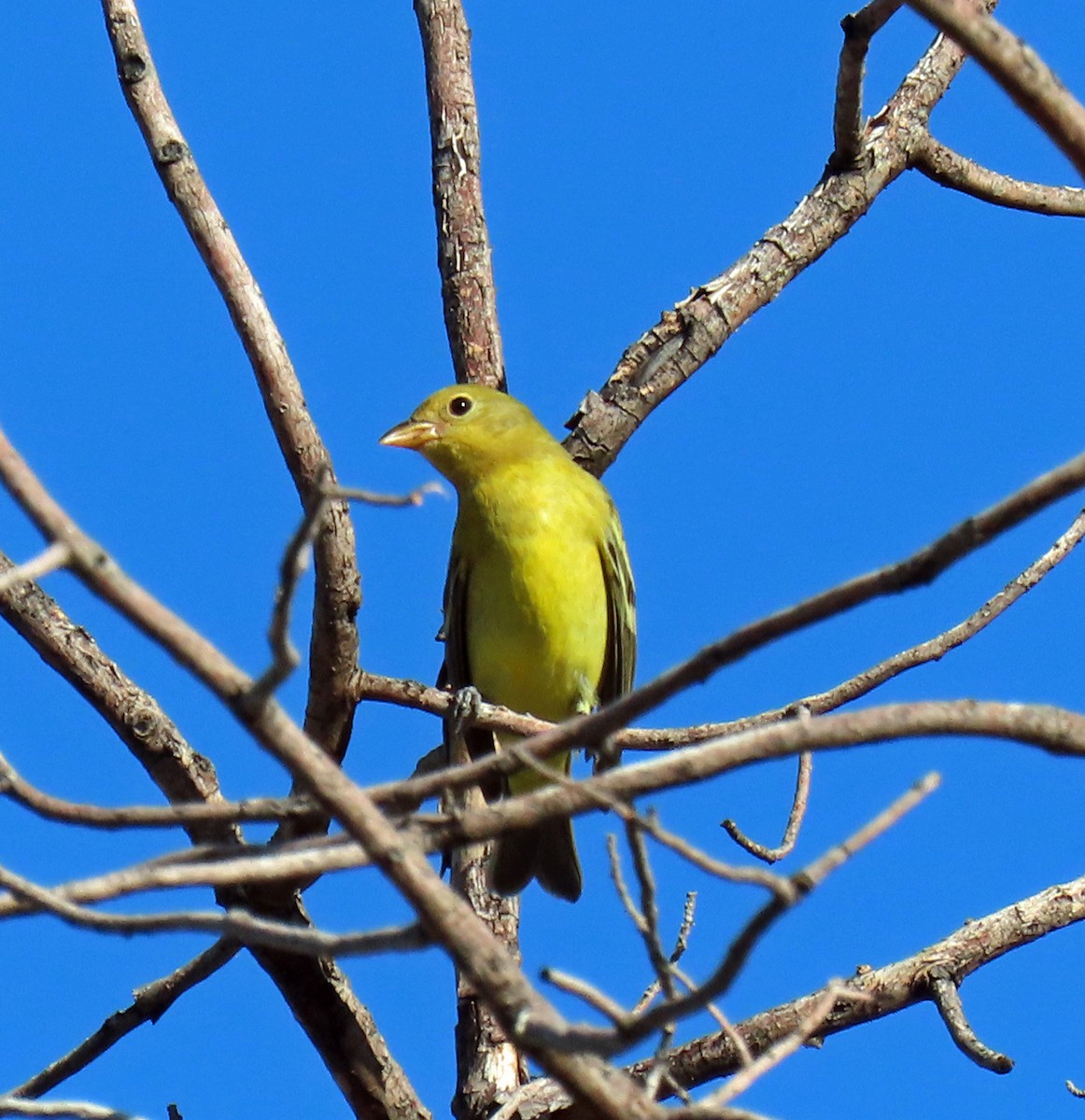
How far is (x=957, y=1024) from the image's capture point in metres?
4.55

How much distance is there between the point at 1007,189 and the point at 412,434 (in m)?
2.52

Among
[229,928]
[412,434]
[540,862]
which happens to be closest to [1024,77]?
[229,928]

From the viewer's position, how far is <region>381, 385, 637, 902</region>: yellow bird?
21.4 ft

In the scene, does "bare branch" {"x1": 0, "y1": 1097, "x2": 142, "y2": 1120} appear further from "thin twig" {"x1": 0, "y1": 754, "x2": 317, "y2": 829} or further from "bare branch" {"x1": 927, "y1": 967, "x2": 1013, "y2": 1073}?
"bare branch" {"x1": 927, "y1": 967, "x2": 1013, "y2": 1073}

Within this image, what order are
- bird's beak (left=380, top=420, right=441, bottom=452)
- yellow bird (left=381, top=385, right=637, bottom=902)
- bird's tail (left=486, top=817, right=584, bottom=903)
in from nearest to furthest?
bird's tail (left=486, top=817, right=584, bottom=903) < yellow bird (left=381, top=385, right=637, bottom=902) < bird's beak (left=380, top=420, right=441, bottom=452)

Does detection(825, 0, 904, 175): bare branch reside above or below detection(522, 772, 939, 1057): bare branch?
above

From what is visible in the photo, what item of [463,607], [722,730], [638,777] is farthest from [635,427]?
[638,777]

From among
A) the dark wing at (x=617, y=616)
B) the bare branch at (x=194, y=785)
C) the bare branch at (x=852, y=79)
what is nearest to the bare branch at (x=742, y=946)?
the bare branch at (x=194, y=785)

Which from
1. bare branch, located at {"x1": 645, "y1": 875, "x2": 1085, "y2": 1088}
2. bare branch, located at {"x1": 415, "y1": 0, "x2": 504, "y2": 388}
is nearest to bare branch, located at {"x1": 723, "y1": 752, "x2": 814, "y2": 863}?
bare branch, located at {"x1": 645, "y1": 875, "x2": 1085, "y2": 1088}

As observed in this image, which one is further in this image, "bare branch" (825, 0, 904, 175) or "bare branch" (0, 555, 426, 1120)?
"bare branch" (825, 0, 904, 175)

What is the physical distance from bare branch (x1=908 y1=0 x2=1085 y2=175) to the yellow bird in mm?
4388

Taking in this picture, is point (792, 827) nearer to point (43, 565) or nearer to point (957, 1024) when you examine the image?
point (957, 1024)

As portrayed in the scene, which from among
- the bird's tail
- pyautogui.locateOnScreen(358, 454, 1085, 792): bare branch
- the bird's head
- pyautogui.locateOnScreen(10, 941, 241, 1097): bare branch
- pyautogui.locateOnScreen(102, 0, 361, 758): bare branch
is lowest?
pyautogui.locateOnScreen(358, 454, 1085, 792): bare branch

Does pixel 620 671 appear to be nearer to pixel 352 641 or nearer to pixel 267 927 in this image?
pixel 352 641
